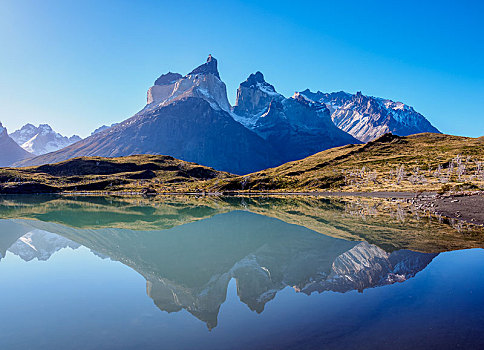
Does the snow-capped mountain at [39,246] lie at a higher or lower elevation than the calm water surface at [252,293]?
higher

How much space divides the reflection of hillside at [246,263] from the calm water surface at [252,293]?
0.47 ft

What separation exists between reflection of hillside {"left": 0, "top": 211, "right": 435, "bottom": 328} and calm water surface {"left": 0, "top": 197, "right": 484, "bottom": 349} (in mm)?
144

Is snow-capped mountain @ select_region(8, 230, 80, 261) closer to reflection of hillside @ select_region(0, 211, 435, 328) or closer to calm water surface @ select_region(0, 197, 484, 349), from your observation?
calm water surface @ select_region(0, 197, 484, 349)

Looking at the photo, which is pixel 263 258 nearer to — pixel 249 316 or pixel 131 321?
pixel 249 316

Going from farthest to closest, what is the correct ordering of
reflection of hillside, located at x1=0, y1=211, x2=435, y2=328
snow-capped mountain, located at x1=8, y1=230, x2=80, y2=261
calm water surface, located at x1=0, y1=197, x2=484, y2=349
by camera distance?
snow-capped mountain, located at x1=8, y1=230, x2=80, y2=261
reflection of hillside, located at x1=0, y1=211, x2=435, y2=328
calm water surface, located at x1=0, y1=197, x2=484, y2=349

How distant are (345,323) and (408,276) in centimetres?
1104

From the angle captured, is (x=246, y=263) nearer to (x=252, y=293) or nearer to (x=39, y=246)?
(x=252, y=293)

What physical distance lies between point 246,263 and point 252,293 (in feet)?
30.0

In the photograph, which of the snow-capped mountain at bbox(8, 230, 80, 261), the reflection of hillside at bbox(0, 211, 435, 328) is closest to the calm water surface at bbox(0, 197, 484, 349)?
the reflection of hillside at bbox(0, 211, 435, 328)

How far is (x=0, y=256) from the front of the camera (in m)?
35.4

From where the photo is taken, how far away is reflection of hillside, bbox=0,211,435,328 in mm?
21047

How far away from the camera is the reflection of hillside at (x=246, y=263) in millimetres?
21047

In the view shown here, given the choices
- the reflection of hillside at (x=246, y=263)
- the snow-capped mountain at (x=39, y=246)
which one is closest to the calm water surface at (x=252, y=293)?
the reflection of hillside at (x=246, y=263)

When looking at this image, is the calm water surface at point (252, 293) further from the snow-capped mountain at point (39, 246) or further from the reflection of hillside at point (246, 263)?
the snow-capped mountain at point (39, 246)
